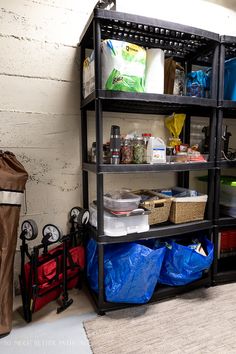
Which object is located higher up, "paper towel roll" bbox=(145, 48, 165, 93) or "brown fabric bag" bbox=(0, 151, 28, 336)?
"paper towel roll" bbox=(145, 48, 165, 93)

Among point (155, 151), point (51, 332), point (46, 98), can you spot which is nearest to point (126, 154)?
A: point (155, 151)

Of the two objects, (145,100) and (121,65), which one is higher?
(121,65)

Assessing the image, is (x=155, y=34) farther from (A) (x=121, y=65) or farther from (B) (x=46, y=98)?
(B) (x=46, y=98)

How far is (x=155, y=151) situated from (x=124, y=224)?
1.77 feet

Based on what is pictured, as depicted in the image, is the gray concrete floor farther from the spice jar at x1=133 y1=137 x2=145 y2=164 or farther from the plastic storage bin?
the spice jar at x1=133 y1=137 x2=145 y2=164

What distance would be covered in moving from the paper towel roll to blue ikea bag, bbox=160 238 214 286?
1110mm

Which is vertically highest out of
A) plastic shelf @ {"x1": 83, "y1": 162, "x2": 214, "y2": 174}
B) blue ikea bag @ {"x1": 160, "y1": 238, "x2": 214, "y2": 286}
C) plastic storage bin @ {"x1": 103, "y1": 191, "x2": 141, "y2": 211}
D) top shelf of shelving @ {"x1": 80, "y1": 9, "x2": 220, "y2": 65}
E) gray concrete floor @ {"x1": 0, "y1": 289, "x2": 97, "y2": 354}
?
top shelf of shelving @ {"x1": 80, "y1": 9, "x2": 220, "y2": 65}

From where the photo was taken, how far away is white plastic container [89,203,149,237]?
5.04 ft

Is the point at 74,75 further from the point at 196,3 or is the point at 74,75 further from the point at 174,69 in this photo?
the point at 196,3

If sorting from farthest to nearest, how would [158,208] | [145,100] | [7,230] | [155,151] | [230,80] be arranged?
[230,80] < [158,208] < [155,151] < [145,100] < [7,230]

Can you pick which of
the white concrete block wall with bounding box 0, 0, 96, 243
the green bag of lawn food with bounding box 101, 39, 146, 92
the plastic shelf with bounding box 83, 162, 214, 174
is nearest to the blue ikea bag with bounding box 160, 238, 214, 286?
the plastic shelf with bounding box 83, 162, 214, 174

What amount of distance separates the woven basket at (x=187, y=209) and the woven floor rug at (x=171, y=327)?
58cm

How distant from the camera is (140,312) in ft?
5.16

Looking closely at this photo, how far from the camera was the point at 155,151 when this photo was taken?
161cm
